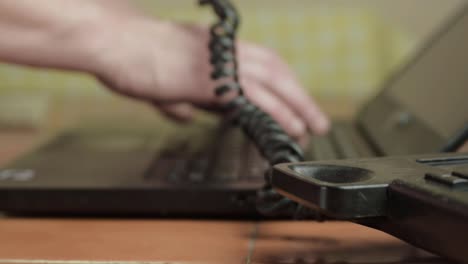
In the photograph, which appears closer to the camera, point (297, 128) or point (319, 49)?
point (297, 128)

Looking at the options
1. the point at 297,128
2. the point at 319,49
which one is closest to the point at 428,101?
the point at 297,128

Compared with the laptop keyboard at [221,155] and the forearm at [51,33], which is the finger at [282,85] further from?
the forearm at [51,33]

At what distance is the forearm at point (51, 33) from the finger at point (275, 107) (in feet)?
0.54

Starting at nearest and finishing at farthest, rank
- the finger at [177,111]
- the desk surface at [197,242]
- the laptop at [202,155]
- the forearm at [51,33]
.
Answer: the desk surface at [197,242], the laptop at [202,155], the forearm at [51,33], the finger at [177,111]

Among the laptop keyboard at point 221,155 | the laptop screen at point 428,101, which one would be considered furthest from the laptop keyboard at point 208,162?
the laptop screen at point 428,101

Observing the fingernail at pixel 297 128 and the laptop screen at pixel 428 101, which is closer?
the laptop screen at pixel 428 101

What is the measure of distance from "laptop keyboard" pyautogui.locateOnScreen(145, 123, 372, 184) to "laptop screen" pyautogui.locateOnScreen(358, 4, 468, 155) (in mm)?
34

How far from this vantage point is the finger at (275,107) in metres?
0.74

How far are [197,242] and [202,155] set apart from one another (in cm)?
21

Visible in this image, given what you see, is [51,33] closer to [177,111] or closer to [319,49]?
[177,111]

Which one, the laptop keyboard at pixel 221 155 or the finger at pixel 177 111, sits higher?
the finger at pixel 177 111

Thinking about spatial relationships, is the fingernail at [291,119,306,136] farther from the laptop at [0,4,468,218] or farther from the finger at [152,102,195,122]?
the finger at [152,102,195,122]

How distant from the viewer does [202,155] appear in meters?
0.67

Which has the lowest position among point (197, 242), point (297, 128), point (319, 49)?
point (197, 242)
